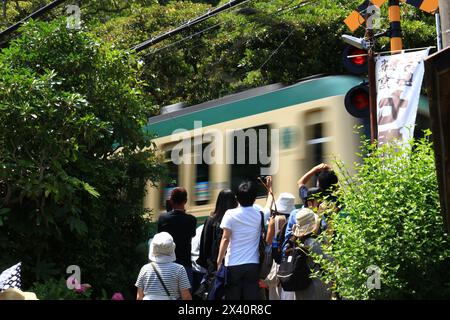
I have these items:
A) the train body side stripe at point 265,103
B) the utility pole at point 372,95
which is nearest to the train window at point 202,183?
the train body side stripe at point 265,103

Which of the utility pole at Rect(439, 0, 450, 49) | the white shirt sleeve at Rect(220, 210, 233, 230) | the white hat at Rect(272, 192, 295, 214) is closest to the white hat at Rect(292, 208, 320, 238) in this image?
the white shirt sleeve at Rect(220, 210, 233, 230)

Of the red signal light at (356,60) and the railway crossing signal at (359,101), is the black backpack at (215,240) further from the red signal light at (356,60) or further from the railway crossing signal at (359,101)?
the red signal light at (356,60)

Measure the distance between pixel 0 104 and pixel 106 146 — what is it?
5.71 feet

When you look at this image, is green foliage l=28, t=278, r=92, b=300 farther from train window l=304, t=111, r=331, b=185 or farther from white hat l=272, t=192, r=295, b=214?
train window l=304, t=111, r=331, b=185

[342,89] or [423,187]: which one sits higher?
[342,89]

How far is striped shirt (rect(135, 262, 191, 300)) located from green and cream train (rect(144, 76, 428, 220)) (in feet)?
12.2

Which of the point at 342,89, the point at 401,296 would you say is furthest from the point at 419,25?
the point at 401,296

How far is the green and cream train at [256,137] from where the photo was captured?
11.7 m

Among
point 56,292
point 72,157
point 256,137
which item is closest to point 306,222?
point 56,292

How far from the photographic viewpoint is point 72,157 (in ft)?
30.6

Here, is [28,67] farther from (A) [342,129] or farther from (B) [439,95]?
(B) [439,95]

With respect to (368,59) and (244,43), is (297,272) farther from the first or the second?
(244,43)

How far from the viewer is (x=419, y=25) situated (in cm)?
1858

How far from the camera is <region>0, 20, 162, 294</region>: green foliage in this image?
9078mm
